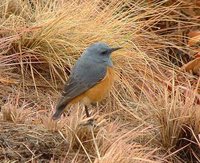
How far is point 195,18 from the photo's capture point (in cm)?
568

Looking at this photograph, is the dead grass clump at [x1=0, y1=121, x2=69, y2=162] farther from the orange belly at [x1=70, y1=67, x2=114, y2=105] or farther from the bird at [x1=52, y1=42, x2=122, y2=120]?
the orange belly at [x1=70, y1=67, x2=114, y2=105]

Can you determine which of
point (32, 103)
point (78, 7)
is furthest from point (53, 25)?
point (32, 103)

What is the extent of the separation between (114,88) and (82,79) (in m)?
0.95

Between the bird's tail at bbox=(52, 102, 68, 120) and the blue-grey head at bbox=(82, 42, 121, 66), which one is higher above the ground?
Result: the blue-grey head at bbox=(82, 42, 121, 66)

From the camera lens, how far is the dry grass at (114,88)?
3.88 m

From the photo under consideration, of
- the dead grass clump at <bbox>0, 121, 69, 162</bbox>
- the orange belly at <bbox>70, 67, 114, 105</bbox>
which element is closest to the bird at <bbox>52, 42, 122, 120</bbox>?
the orange belly at <bbox>70, 67, 114, 105</bbox>

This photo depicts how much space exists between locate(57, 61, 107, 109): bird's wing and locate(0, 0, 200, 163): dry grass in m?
0.13

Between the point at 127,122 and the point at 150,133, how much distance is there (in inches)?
12.6

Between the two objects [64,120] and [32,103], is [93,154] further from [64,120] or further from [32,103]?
[32,103]

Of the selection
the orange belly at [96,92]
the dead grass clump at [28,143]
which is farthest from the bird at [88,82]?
the dead grass clump at [28,143]

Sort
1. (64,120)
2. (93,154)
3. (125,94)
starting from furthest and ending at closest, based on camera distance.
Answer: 1. (125,94)
2. (64,120)
3. (93,154)

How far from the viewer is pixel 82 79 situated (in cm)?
401

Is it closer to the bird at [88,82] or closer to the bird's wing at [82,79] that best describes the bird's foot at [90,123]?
the bird at [88,82]

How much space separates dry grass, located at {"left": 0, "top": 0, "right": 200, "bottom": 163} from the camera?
3883 millimetres
